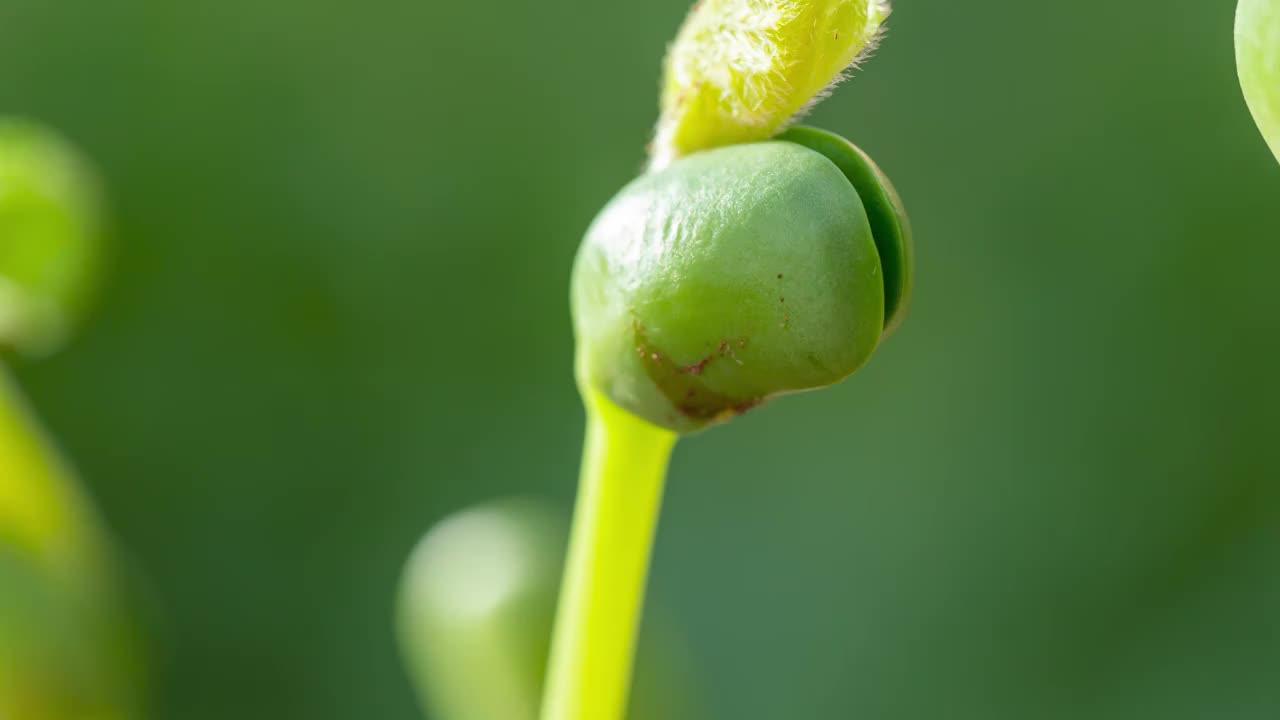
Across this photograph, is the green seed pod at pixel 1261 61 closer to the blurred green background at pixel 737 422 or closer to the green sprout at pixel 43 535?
the green sprout at pixel 43 535

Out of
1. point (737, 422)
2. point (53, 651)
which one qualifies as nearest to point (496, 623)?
point (53, 651)

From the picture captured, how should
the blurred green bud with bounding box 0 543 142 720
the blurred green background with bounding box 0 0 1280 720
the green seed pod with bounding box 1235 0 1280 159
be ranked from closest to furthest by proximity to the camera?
1. the green seed pod with bounding box 1235 0 1280 159
2. the blurred green bud with bounding box 0 543 142 720
3. the blurred green background with bounding box 0 0 1280 720

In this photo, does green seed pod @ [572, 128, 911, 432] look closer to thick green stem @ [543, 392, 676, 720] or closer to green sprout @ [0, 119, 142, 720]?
thick green stem @ [543, 392, 676, 720]

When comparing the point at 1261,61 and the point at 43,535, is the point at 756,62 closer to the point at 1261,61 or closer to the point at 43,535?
the point at 1261,61

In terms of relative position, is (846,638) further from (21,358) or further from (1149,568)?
(21,358)

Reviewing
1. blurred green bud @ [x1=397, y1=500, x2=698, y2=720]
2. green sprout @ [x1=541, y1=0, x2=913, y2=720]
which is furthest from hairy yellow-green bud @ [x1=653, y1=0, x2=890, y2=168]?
blurred green bud @ [x1=397, y1=500, x2=698, y2=720]

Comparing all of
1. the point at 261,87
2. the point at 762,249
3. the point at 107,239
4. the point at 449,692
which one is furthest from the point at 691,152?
the point at 261,87
